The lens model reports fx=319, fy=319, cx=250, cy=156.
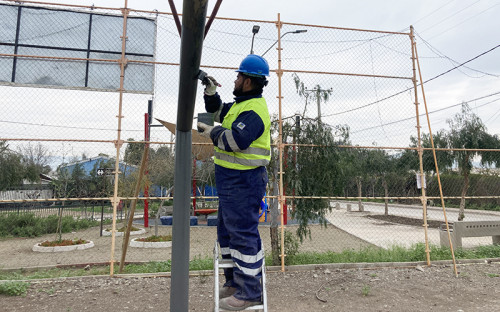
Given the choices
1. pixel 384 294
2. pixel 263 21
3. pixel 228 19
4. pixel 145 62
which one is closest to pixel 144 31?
pixel 145 62

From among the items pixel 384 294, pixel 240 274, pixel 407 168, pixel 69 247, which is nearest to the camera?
pixel 240 274

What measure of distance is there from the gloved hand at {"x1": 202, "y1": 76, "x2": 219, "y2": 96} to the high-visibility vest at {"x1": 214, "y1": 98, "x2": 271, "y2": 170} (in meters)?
0.24

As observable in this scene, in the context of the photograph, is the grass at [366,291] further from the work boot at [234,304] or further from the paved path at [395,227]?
the work boot at [234,304]

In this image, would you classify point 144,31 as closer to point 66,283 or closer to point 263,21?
point 263,21

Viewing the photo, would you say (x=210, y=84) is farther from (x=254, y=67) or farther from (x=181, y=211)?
(x=181, y=211)

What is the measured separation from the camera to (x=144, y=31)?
17.1ft

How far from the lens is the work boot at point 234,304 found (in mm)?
2154

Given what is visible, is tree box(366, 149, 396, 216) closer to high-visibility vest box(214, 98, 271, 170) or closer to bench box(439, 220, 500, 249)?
bench box(439, 220, 500, 249)

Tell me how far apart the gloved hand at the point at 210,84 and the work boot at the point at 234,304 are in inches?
58.3

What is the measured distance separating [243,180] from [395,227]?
13201mm

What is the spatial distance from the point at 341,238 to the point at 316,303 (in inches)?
275

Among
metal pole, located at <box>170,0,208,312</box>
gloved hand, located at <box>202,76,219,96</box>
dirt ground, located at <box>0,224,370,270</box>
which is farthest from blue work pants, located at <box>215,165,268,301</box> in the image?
dirt ground, located at <box>0,224,370,270</box>

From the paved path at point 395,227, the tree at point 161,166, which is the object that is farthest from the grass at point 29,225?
the paved path at point 395,227

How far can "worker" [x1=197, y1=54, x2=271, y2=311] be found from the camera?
2219 mm
